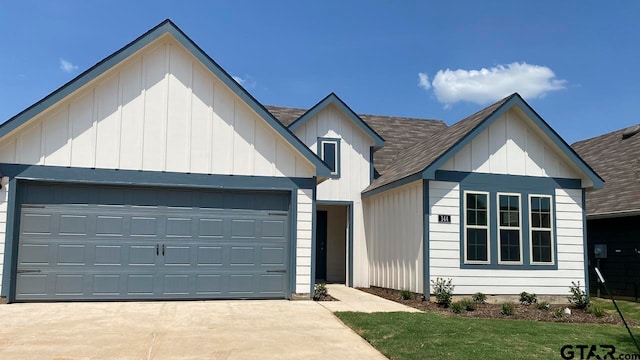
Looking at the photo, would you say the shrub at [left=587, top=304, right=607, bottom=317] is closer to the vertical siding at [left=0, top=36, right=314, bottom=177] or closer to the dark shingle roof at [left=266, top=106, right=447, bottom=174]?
the vertical siding at [left=0, top=36, right=314, bottom=177]

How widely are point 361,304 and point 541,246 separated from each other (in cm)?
512

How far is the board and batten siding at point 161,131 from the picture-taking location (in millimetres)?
11867

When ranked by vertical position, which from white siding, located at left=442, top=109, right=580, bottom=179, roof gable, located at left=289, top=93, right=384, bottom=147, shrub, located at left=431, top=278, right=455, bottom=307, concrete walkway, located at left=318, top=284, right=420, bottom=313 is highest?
roof gable, located at left=289, top=93, right=384, bottom=147

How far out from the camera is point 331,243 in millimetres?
19344

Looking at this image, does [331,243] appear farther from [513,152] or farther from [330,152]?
[513,152]

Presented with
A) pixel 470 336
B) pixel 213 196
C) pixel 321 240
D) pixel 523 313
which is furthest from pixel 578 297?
pixel 213 196

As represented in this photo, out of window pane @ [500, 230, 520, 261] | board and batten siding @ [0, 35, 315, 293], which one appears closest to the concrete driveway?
board and batten siding @ [0, 35, 315, 293]

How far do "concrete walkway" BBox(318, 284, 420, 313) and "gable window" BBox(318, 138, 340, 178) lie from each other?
4.38 metres

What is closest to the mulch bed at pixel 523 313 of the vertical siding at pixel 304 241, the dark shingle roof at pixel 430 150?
the vertical siding at pixel 304 241

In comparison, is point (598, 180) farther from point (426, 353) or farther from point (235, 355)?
point (235, 355)

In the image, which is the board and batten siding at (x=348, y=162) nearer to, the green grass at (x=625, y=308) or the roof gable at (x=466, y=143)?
the roof gable at (x=466, y=143)

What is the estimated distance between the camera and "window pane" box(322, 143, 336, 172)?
18.0m

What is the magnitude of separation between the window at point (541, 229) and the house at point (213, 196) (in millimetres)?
36

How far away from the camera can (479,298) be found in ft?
44.1
